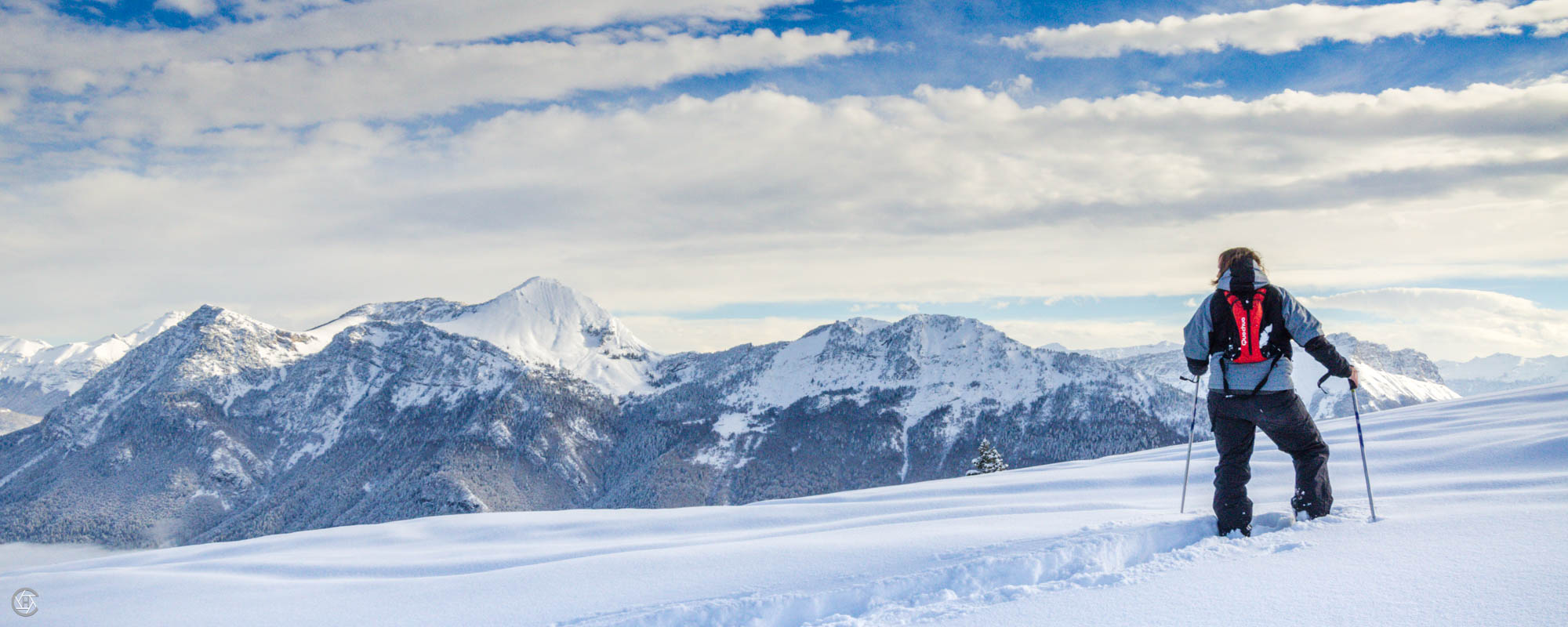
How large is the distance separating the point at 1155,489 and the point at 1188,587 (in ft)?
18.9

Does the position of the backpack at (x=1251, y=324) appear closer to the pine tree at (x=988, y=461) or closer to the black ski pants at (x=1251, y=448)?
the black ski pants at (x=1251, y=448)

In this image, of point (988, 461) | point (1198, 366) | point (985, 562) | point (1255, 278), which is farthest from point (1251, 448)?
point (988, 461)

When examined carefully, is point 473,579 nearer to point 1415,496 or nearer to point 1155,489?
point 1155,489

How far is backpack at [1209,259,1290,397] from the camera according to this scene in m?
7.45

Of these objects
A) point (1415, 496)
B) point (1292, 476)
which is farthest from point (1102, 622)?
point (1292, 476)

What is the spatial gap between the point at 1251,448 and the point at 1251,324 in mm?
1256

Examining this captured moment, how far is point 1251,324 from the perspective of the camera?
7.46 meters

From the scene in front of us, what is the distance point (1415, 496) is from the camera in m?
7.72

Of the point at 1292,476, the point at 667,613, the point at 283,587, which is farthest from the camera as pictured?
the point at 1292,476

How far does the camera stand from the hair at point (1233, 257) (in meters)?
7.66

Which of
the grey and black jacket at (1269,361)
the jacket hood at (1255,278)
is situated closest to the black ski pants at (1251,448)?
the grey and black jacket at (1269,361)

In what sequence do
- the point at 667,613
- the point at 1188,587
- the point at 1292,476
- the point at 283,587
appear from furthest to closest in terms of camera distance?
the point at 1292,476, the point at 283,587, the point at 667,613, the point at 1188,587

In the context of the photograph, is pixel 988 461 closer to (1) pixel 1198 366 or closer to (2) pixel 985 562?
(1) pixel 1198 366

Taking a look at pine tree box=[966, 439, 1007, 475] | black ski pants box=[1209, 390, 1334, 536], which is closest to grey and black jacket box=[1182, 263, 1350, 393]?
black ski pants box=[1209, 390, 1334, 536]
